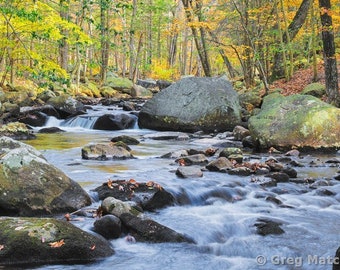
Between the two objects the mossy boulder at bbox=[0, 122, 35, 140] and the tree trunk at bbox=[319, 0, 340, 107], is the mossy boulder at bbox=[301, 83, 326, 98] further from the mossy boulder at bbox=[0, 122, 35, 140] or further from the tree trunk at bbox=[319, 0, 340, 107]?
the mossy boulder at bbox=[0, 122, 35, 140]

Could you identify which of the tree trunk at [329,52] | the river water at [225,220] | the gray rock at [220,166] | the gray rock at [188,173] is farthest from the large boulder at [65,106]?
the gray rock at [188,173]

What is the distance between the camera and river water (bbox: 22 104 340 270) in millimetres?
4285

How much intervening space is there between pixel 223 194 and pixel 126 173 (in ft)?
5.95

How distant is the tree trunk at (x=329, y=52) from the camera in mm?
11461

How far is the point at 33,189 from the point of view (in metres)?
5.16

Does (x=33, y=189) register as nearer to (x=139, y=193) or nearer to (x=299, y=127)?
(x=139, y=193)

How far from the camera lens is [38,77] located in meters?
7.46

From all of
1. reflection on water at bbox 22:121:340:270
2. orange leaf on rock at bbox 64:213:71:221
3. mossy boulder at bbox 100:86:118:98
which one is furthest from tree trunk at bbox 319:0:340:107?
mossy boulder at bbox 100:86:118:98

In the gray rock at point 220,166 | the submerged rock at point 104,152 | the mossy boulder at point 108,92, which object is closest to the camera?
the gray rock at point 220,166

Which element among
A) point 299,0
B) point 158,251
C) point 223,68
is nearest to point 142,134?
point 158,251

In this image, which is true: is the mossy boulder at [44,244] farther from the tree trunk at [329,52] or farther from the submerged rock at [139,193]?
the tree trunk at [329,52]

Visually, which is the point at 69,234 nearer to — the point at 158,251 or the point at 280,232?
the point at 158,251

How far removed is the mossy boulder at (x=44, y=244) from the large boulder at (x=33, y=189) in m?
0.85

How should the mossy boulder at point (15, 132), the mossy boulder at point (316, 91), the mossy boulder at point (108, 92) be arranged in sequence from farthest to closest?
the mossy boulder at point (108, 92) → the mossy boulder at point (316, 91) → the mossy boulder at point (15, 132)
